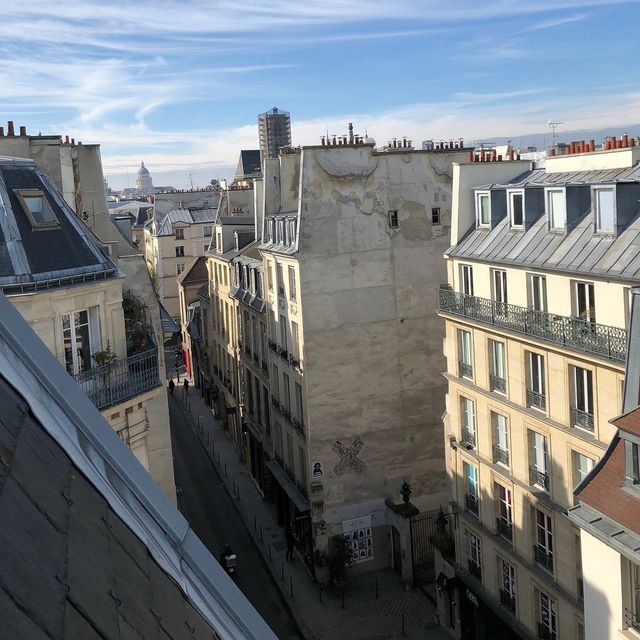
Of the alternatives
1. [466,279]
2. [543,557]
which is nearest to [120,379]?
[466,279]

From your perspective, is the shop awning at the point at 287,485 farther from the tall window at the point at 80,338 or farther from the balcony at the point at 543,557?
the tall window at the point at 80,338

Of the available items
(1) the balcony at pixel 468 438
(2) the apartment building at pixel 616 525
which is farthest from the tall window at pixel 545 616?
(1) the balcony at pixel 468 438

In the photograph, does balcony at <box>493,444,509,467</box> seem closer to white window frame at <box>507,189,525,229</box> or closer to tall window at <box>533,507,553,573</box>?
tall window at <box>533,507,553,573</box>

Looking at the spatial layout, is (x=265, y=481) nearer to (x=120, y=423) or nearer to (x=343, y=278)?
(x=343, y=278)

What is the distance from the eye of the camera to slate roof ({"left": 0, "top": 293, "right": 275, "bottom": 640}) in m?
2.83

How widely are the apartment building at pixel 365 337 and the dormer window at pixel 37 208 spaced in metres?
14.7

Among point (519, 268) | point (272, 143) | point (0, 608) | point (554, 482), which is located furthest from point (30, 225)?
point (272, 143)

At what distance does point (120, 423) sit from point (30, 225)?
5.62 m

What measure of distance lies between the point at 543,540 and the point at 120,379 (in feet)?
45.1

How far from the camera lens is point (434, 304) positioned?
118 ft

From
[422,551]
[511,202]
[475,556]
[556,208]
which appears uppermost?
[511,202]

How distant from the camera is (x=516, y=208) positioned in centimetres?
2614

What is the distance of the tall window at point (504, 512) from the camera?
25.6 metres

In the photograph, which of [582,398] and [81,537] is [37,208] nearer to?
[582,398]
